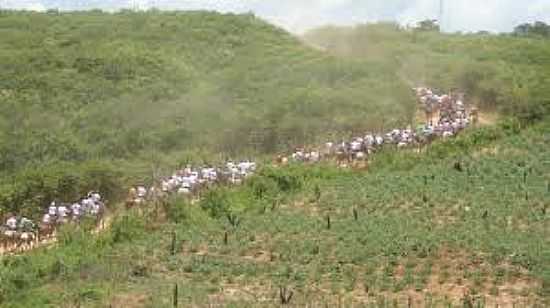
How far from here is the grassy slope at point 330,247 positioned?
16688 mm

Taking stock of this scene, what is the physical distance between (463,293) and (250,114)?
16269mm

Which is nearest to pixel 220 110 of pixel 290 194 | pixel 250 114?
pixel 250 114

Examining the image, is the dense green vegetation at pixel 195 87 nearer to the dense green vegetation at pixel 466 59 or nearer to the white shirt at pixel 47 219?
the dense green vegetation at pixel 466 59

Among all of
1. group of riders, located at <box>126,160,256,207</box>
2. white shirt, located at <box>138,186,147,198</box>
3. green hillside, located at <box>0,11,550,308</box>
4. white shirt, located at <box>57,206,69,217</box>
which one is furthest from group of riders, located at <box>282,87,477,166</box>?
white shirt, located at <box>57,206,69,217</box>

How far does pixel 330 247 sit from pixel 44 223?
25.1ft

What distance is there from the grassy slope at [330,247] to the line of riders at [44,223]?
1779 millimetres

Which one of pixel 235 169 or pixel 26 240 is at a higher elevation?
pixel 235 169

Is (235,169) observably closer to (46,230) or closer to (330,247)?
(46,230)

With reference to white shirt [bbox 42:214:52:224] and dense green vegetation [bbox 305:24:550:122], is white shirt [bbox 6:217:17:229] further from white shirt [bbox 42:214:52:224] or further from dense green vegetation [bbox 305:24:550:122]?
dense green vegetation [bbox 305:24:550:122]

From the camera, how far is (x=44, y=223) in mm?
22875

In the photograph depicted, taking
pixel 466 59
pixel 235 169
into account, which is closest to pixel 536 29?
pixel 466 59

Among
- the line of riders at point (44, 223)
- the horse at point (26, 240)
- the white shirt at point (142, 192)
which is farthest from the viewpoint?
the white shirt at point (142, 192)

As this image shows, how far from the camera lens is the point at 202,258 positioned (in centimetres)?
1880

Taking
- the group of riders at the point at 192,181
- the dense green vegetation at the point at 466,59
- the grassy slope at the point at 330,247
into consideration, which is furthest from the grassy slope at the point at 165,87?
the grassy slope at the point at 330,247
